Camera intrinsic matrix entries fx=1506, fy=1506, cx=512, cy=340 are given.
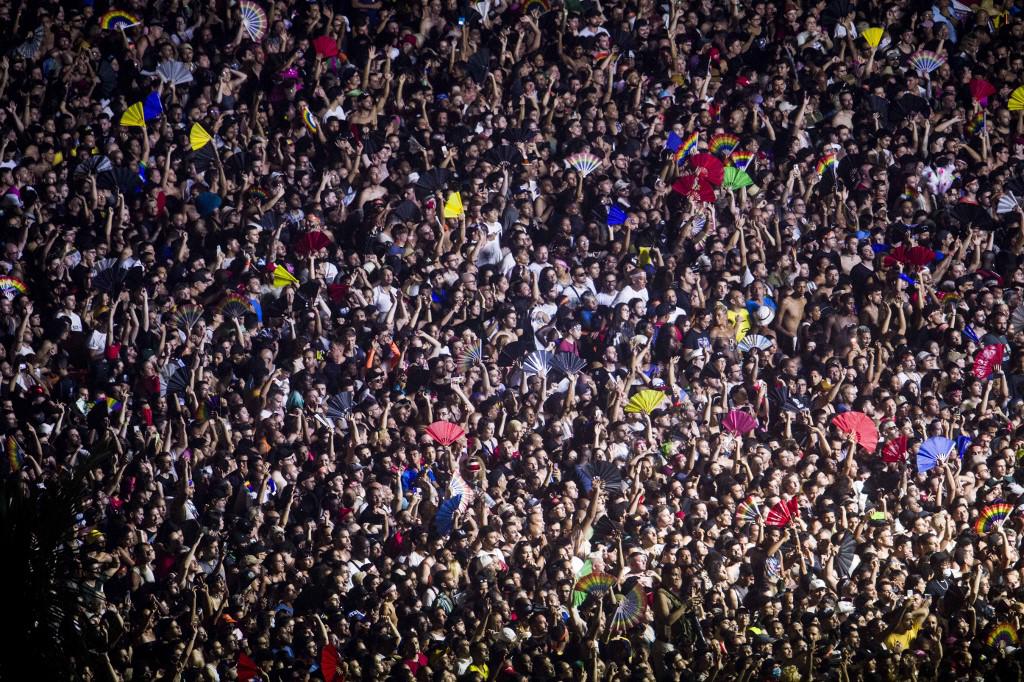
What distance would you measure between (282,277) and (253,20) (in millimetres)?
1382

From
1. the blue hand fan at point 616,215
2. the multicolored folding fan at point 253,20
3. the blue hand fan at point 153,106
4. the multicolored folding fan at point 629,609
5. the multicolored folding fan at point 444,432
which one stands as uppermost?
the multicolored folding fan at point 253,20

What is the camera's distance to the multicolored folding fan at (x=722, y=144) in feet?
26.7

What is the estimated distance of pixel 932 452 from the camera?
7.89m

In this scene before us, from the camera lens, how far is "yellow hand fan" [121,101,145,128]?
7746 millimetres

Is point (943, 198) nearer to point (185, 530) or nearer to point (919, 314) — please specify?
point (919, 314)

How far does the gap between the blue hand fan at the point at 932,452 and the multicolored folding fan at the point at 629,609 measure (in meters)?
1.63

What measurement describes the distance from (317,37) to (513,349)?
6.43ft

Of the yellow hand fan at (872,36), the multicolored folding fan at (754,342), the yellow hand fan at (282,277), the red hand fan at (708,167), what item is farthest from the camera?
→ the yellow hand fan at (872,36)

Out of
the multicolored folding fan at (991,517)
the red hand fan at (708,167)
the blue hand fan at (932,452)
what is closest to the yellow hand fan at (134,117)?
the red hand fan at (708,167)

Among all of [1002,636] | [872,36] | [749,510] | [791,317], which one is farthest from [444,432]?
[872,36]

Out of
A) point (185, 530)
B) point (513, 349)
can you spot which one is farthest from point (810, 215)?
point (185, 530)

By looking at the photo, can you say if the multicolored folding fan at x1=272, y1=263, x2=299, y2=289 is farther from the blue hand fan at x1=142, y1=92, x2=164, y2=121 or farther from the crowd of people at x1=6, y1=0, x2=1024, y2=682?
the blue hand fan at x1=142, y1=92, x2=164, y2=121

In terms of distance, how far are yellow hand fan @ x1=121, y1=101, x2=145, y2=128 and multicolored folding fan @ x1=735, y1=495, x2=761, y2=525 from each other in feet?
12.0

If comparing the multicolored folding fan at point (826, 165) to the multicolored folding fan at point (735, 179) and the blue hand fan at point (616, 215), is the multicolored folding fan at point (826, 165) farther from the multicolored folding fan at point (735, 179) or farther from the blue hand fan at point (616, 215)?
the blue hand fan at point (616, 215)
